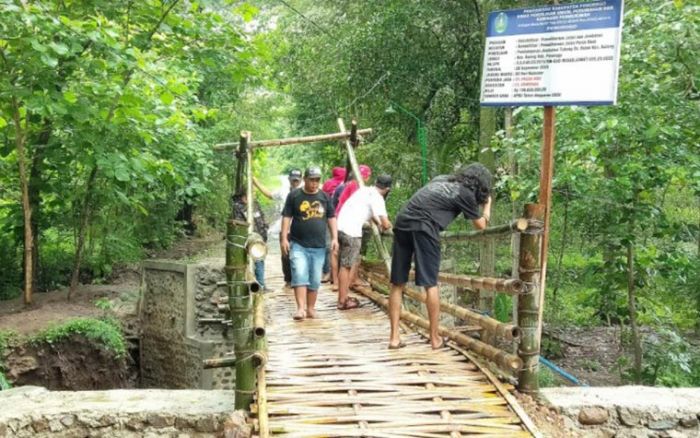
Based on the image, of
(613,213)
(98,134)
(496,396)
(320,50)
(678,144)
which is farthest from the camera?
(320,50)

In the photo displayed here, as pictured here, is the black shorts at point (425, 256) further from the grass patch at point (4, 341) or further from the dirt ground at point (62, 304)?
the dirt ground at point (62, 304)

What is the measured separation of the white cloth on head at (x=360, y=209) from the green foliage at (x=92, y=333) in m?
3.87

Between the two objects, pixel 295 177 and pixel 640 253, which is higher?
pixel 295 177

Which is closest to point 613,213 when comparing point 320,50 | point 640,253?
point 640,253

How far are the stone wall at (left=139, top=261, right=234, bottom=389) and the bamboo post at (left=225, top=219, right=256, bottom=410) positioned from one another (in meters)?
5.35

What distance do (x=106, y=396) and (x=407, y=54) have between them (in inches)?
285

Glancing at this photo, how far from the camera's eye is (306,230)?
229 inches

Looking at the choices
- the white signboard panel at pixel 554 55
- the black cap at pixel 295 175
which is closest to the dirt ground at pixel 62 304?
the black cap at pixel 295 175

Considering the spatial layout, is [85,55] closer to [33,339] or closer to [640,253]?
[33,339]

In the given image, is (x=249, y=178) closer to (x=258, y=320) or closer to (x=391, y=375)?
(x=258, y=320)

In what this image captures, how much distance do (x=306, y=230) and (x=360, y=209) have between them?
0.64 m

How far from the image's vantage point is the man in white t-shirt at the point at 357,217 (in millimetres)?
5973

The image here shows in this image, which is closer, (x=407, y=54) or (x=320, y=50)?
(x=407, y=54)

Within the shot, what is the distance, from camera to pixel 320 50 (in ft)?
35.6
